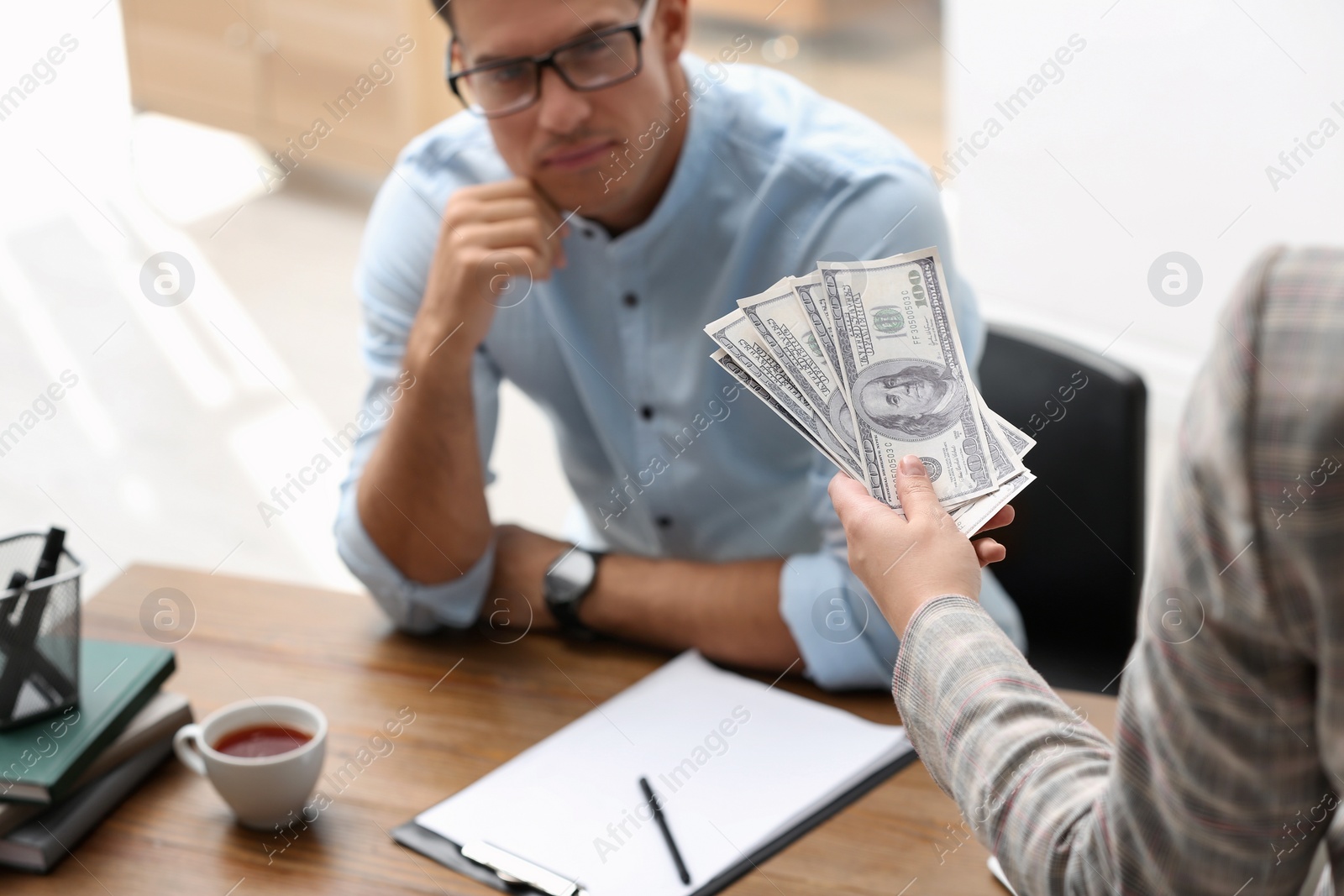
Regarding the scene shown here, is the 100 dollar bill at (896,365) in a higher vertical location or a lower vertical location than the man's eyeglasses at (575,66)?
lower

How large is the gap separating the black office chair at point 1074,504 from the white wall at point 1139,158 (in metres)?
1.67

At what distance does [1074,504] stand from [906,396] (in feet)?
2.53

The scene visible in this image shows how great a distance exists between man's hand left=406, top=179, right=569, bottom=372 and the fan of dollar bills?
0.61 m

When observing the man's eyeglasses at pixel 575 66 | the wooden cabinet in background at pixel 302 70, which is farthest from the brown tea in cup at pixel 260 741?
the wooden cabinet in background at pixel 302 70

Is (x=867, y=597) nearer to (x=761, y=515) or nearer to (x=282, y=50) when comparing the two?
(x=761, y=515)

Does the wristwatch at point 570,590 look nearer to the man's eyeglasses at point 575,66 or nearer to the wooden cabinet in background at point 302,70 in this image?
the man's eyeglasses at point 575,66

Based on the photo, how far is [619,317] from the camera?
1776mm

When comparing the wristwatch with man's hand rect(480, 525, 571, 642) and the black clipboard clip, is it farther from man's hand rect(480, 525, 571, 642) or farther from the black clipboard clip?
the black clipboard clip

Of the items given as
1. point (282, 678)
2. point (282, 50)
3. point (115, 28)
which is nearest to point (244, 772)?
point (282, 678)

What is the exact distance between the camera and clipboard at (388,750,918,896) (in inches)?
45.5

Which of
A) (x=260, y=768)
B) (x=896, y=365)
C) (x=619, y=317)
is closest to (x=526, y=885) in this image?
(x=260, y=768)

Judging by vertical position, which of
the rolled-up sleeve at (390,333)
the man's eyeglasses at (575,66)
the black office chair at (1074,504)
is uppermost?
the man's eyeglasses at (575,66)

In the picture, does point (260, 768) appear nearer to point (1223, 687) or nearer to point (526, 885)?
Result: point (526, 885)

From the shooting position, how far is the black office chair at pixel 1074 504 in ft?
5.56
